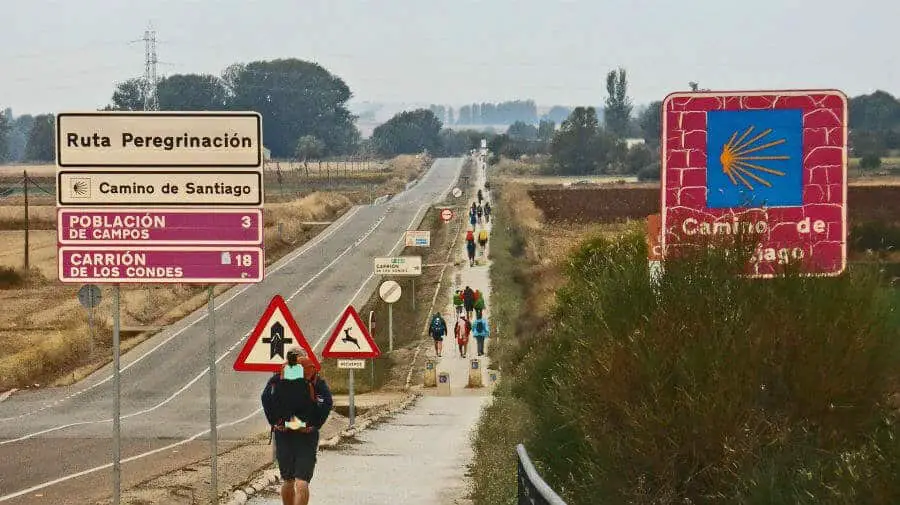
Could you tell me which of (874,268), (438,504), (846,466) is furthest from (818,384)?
(438,504)

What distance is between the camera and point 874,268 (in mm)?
10281

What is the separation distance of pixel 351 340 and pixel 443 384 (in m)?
12.3

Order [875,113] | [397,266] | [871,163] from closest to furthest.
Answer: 1. [397,266]
2. [871,163]
3. [875,113]

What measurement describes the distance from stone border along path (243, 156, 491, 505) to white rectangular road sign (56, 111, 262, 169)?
3693 millimetres

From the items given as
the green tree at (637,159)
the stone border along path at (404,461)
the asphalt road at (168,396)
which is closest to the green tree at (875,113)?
the green tree at (637,159)

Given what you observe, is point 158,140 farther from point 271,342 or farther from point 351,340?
point 351,340

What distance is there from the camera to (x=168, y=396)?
121 ft

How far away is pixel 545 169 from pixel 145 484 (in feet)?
545

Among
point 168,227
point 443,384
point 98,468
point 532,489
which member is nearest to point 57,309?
point 443,384

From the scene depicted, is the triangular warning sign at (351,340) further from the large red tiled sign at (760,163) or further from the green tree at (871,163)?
the green tree at (871,163)

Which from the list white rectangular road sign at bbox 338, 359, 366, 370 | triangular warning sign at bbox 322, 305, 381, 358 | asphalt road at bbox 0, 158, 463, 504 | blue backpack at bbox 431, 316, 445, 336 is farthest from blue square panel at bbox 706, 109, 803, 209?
blue backpack at bbox 431, 316, 445, 336

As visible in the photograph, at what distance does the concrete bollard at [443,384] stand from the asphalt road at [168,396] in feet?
13.7

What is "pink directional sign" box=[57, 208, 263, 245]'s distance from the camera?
12141mm

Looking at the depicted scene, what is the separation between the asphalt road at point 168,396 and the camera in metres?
22.4
